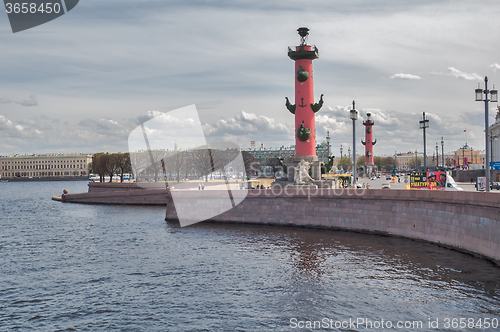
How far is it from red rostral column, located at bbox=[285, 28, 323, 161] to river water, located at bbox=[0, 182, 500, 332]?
11.9m

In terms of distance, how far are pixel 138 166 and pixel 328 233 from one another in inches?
2402

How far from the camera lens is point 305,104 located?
36188mm

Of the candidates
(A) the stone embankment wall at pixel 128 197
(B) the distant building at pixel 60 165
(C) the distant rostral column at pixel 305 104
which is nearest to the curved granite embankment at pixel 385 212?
(C) the distant rostral column at pixel 305 104

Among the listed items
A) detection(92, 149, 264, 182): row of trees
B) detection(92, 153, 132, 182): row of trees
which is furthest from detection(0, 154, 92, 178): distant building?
detection(92, 153, 132, 182): row of trees

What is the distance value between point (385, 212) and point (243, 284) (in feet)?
37.9

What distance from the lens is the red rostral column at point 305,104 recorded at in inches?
1417

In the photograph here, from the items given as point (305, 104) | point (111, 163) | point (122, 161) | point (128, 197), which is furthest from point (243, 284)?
point (122, 161)

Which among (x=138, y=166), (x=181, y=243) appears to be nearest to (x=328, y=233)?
(x=181, y=243)

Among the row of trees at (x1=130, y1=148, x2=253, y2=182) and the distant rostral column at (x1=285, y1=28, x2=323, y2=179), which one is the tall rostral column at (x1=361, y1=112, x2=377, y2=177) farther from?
the distant rostral column at (x1=285, y1=28, x2=323, y2=179)

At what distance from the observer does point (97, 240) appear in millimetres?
26172

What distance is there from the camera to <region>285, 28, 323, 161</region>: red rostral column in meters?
36.0

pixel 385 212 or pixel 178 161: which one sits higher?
pixel 178 161

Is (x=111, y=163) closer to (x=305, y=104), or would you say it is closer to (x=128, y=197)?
(x=128, y=197)

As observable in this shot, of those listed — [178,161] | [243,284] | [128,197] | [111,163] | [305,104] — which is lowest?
[243,284]
